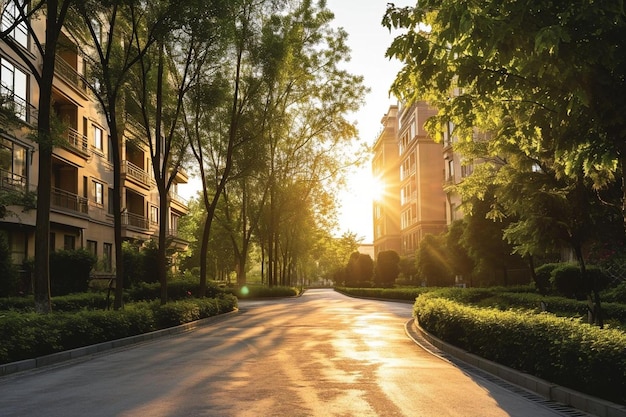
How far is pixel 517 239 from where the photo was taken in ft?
49.9

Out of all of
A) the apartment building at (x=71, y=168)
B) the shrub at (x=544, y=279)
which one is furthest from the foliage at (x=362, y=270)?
the shrub at (x=544, y=279)

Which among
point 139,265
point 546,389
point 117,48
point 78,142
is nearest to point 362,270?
point 139,265

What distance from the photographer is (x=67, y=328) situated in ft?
40.4

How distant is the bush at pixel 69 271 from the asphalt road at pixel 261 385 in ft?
49.8

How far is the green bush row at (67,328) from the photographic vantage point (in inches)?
419

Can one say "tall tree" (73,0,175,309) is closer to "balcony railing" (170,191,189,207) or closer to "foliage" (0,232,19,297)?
"foliage" (0,232,19,297)

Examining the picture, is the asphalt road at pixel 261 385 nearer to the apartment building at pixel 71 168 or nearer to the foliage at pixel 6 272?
the apartment building at pixel 71 168

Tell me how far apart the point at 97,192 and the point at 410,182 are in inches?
1868

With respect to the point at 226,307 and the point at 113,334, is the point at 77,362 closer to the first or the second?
the point at 113,334

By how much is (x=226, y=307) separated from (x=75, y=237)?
11627 millimetres

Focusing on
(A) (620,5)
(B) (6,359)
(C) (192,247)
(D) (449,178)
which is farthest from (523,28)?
(C) (192,247)

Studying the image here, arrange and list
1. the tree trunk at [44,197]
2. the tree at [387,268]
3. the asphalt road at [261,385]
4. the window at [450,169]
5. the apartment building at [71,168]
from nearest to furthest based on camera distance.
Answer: the asphalt road at [261,385] → the tree trunk at [44,197] → the apartment building at [71,168] → the window at [450,169] → the tree at [387,268]

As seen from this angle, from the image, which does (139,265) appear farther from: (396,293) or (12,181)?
(396,293)

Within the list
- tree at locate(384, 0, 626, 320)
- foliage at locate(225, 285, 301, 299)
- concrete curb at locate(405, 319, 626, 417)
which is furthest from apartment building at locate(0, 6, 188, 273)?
concrete curb at locate(405, 319, 626, 417)
